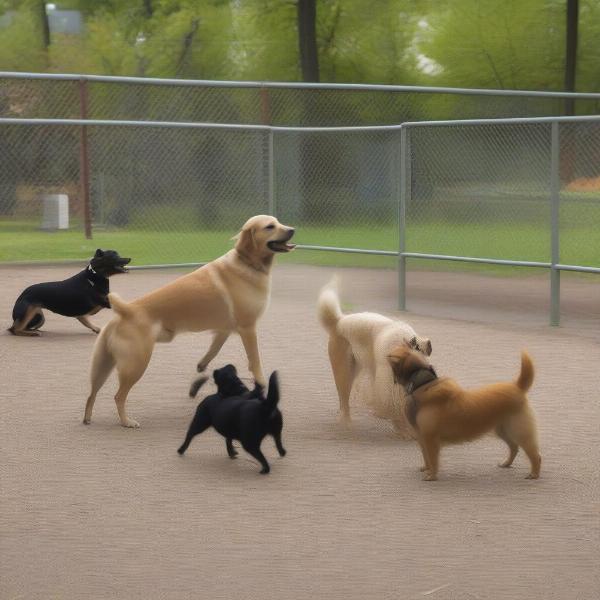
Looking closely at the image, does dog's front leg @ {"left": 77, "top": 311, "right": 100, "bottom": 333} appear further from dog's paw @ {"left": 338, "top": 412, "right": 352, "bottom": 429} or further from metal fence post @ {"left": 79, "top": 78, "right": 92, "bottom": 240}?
metal fence post @ {"left": 79, "top": 78, "right": 92, "bottom": 240}

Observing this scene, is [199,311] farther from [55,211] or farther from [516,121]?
[55,211]

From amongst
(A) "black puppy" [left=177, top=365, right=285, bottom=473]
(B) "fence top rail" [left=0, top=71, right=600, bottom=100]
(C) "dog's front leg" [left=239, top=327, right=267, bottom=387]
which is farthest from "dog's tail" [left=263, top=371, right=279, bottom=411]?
(B) "fence top rail" [left=0, top=71, right=600, bottom=100]

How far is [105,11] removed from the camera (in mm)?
38281

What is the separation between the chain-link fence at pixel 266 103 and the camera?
20.1 m

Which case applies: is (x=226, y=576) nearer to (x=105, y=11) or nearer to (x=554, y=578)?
(x=554, y=578)

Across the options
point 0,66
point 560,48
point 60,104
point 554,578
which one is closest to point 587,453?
point 554,578

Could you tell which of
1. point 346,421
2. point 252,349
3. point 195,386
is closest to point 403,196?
point 252,349

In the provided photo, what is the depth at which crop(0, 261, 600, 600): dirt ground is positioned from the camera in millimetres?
4770

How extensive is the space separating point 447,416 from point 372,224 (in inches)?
437

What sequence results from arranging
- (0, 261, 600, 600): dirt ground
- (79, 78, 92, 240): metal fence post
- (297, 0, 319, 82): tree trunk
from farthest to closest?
1. (297, 0, 319, 82): tree trunk
2. (79, 78, 92, 240): metal fence post
3. (0, 261, 600, 600): dirt ground

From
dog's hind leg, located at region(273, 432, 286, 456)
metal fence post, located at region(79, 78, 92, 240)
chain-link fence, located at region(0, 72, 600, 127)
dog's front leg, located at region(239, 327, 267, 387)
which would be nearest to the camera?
dog's hind leg, located at region(273, 432, 286, 456)

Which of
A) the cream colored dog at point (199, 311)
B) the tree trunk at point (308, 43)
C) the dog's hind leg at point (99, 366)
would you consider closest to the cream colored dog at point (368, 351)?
the cream colored dog at point (199, 311)

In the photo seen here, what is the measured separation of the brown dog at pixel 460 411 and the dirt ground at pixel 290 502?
0.18m

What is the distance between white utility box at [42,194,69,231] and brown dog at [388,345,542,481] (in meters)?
12.3
